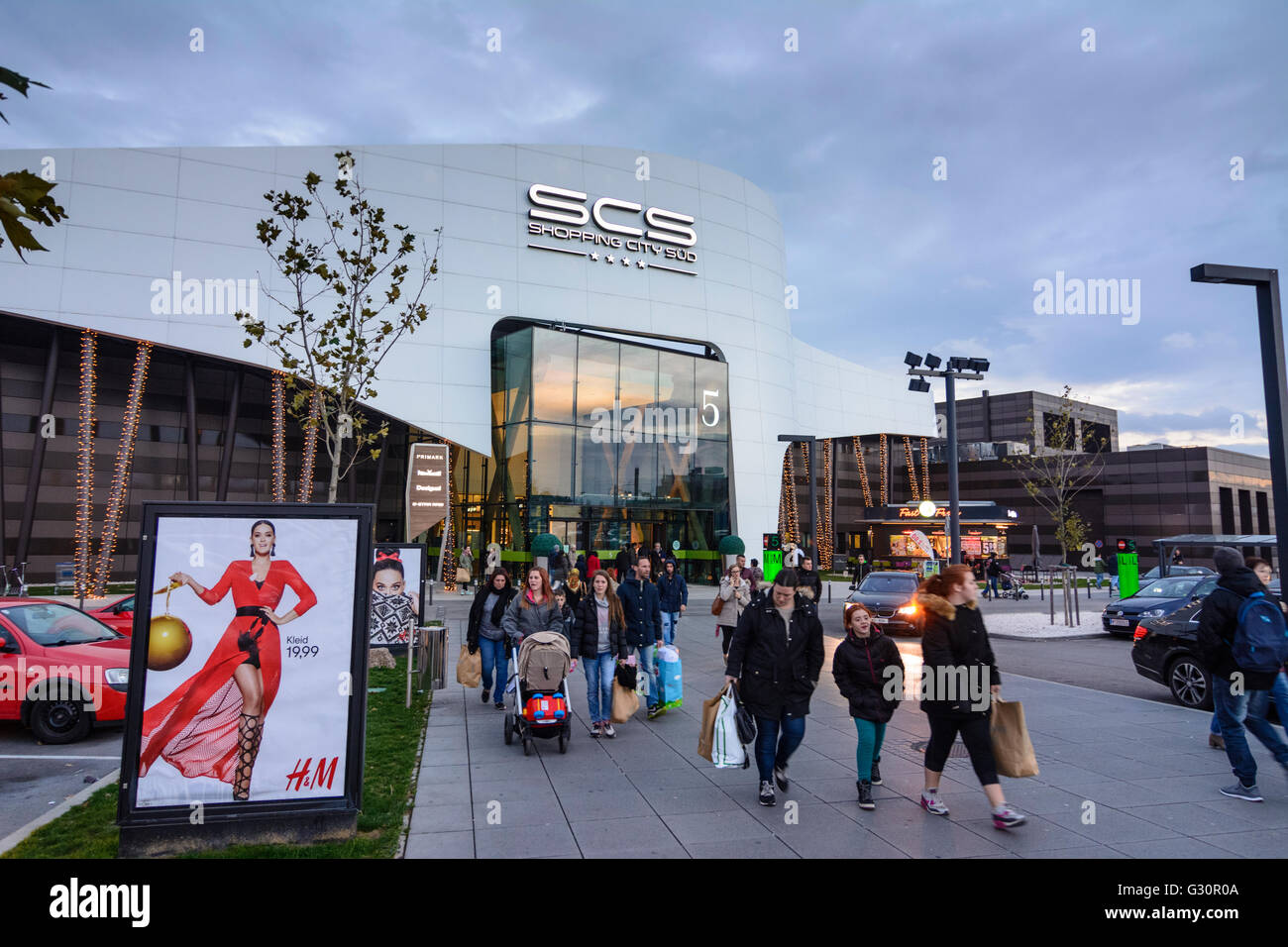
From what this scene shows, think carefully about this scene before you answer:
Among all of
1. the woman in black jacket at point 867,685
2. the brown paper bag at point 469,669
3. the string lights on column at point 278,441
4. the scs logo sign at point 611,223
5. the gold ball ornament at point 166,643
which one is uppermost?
the scs logo sign at point 611,223

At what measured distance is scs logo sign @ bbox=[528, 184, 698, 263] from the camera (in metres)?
33.3

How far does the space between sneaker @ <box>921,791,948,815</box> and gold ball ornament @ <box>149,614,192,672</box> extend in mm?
5614

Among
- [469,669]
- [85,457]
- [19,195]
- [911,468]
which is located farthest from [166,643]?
[911,468]

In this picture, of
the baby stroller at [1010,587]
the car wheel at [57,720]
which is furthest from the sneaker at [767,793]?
the baby stroller at [1010,587]

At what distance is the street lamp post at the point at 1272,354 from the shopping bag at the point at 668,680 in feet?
23.2

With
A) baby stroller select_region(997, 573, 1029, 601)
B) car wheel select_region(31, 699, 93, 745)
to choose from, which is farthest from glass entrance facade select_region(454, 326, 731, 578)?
car wheel select_region(31, 699, 93, 745)

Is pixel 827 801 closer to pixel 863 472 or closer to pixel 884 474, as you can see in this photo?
pixel 863 472

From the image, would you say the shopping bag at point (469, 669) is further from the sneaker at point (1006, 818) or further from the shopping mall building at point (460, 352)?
the shopping mall building at point (460, 352)

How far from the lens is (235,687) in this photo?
16.9ft

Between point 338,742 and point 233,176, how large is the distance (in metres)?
29.2

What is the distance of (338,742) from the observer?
5.32 m

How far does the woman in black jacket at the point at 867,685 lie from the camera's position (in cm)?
607

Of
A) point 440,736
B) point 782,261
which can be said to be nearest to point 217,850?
point 440,736

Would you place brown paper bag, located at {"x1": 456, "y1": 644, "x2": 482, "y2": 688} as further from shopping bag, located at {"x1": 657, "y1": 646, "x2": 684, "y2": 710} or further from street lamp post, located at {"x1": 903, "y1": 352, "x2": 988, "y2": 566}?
street lamp post, located at {"x1": 903, "y1": 352, "x2": 988, "y2": 566}
